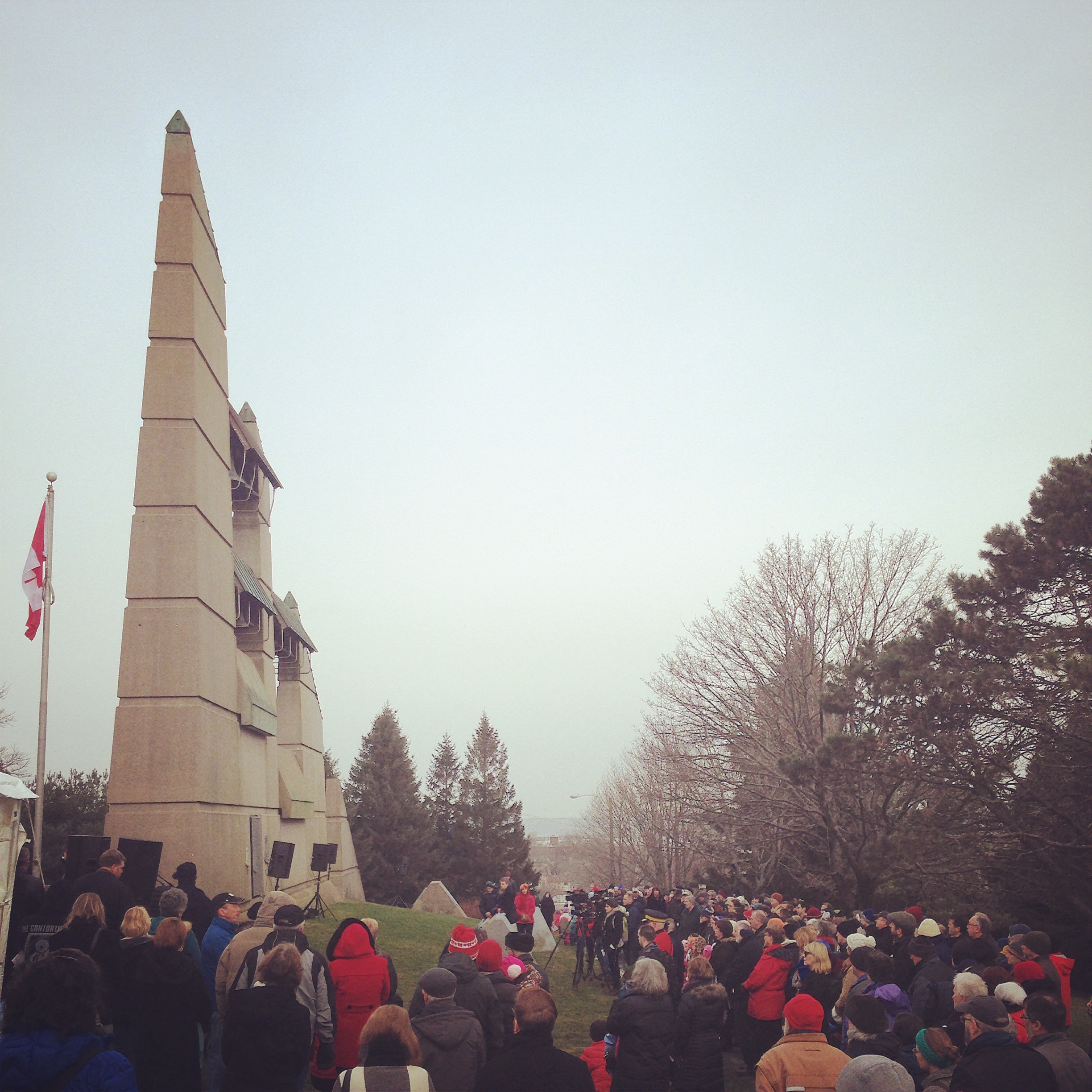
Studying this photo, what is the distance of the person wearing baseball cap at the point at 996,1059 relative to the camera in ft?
16.9

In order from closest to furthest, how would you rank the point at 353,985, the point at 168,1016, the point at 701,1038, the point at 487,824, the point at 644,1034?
the point at 168,1016, the point at 644,1034, the point at 353,985, the point at 701,1038, the point at 487,824

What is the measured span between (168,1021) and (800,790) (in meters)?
20.4

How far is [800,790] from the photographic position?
24.1 m

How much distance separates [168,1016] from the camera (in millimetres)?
6043

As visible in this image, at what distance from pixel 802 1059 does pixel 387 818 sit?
5075 cm

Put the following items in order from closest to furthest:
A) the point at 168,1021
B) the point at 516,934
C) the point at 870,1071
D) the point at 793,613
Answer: the point at 870,1071 → the point at 168,1021 → the point at 516,934 → the point at 793,613

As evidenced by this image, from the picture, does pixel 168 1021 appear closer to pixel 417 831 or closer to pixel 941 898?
pixel 941 898

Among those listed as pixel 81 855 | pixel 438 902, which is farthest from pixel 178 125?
pixel 438 902

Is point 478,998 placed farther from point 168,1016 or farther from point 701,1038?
point 168,1016

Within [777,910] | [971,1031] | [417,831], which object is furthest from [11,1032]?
[417,831]

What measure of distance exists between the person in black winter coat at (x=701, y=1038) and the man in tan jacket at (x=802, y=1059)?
74.3 inches

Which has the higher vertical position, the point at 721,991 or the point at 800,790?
the point at 800,790

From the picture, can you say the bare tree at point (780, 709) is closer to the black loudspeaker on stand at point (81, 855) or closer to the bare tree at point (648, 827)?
the bare tree at point (648, 827)

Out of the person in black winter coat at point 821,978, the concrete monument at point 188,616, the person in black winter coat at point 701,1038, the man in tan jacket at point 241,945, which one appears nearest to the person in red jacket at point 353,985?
the man in tan jacket at point 241,945
